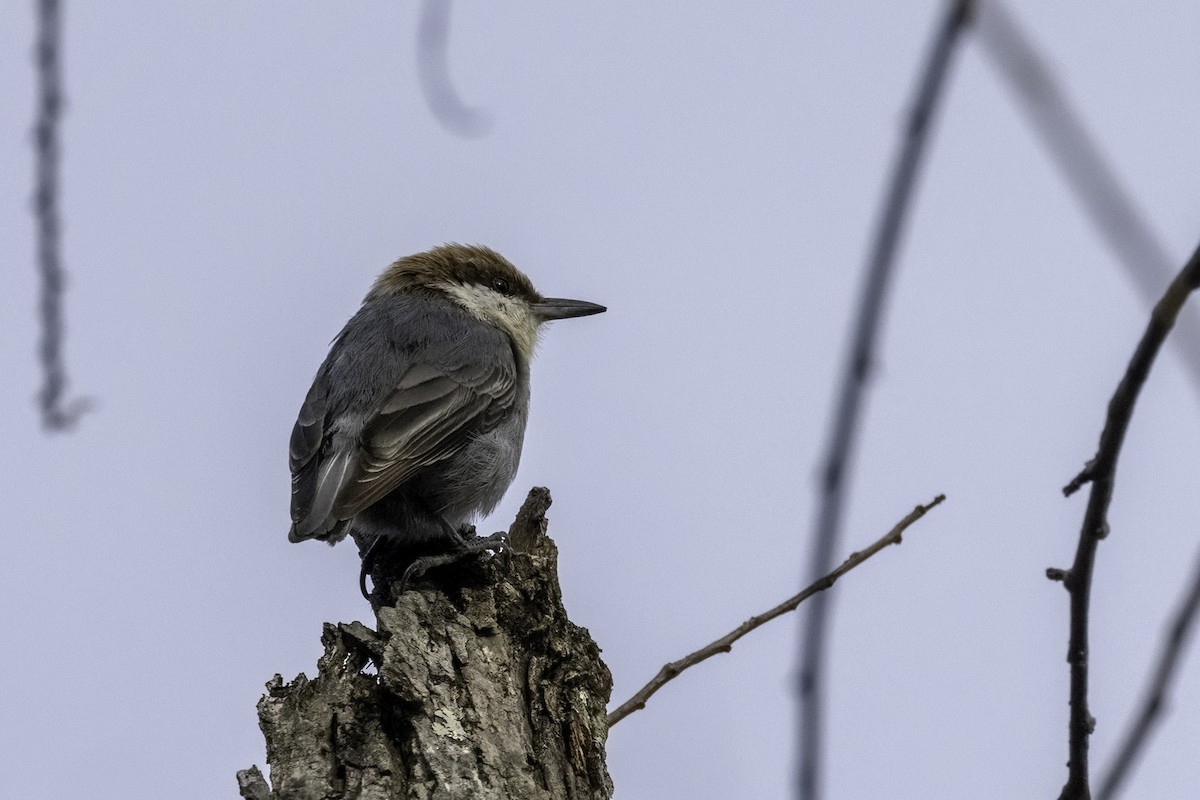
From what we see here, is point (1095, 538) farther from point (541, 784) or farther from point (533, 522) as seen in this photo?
point (533, 522)

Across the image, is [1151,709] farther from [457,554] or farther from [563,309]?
[563,309]

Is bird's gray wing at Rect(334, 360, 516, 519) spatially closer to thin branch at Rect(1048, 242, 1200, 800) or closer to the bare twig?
thin branch at Rect(1048, 242, 1200, 800)

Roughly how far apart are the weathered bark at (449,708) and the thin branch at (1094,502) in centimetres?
164

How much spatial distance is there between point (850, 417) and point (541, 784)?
2501 mm

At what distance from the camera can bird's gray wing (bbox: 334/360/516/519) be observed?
5273 mm

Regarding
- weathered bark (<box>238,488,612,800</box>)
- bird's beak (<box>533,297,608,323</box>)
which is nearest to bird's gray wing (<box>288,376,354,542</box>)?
weathered bark (<box>238,488,612,800</box>)

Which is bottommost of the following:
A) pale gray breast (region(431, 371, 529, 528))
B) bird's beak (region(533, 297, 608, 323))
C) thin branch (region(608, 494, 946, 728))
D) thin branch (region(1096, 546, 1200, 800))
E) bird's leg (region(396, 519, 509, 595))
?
thin branch (region(1096, 546, 1200, 800))

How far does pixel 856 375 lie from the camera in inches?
53.9

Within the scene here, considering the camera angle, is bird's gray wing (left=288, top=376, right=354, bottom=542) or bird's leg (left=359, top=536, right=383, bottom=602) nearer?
bird's gray wing (left=288, top=376, right=354, bottom=542)

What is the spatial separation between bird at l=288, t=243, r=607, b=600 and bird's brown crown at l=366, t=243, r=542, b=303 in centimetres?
37

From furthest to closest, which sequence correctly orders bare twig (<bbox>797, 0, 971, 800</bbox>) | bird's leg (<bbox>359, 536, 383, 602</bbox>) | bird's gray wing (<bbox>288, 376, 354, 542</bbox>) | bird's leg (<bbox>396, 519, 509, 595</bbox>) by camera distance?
bird's leg (<bbox>359, 536, 383, 602</bbox>), bird's gray wing (<bbox>288, 376, 354, 542</bbox>), bird's leg (<bbox>396, 519, 509, 595</bbox>), bare twig (<bbox>797, 0, 971, 800</bbox>)

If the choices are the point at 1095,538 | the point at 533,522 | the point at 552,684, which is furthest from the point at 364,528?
the point at 1095,538

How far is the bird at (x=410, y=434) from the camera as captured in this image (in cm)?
526

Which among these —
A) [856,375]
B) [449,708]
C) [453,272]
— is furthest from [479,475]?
[856,375]
